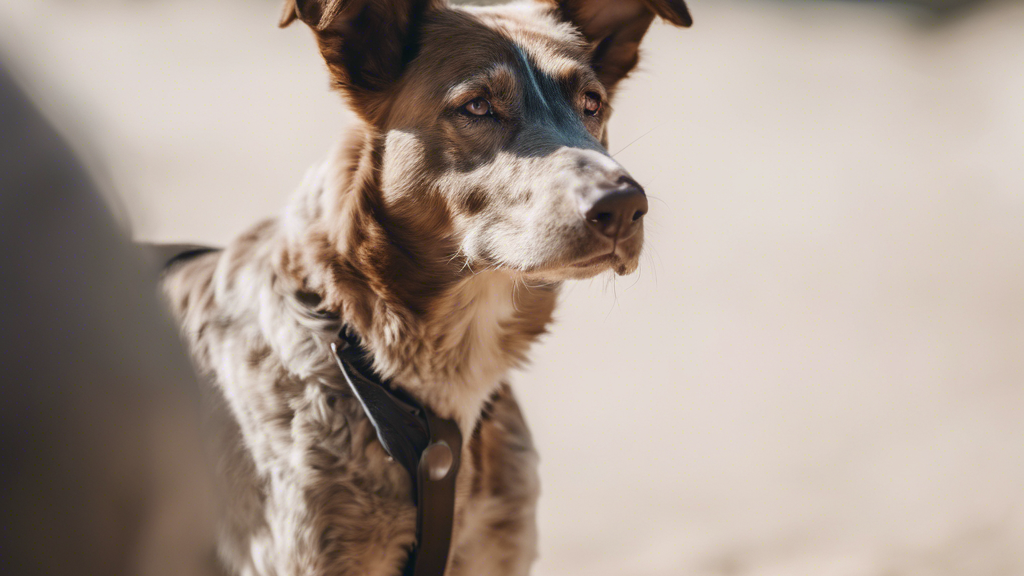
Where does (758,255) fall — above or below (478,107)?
below

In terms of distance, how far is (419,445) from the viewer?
6.21 ft

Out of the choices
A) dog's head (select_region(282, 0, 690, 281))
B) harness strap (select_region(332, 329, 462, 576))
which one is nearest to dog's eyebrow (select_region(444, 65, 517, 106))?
dog's head (select_region(282, 0, 690, 281))

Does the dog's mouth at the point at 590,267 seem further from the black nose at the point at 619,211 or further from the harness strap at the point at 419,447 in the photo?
the harness strap at the point at 419,447

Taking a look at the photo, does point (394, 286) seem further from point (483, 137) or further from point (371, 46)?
point (371, 46)

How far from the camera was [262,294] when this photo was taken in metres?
1.99

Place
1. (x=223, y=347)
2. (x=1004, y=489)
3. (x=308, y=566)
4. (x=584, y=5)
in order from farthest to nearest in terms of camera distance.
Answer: (x=1004, y=489) < (x=584, y=5) < (x=223, y=347) < (x=308, y=566)

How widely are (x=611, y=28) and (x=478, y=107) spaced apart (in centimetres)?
70

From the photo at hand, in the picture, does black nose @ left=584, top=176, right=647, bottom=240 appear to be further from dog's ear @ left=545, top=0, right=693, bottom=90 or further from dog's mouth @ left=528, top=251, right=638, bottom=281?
dog's ear @ left=545, top=0, right=693, bottom=90

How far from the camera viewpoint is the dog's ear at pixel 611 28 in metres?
2.36

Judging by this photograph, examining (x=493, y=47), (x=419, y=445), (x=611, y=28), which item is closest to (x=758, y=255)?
(x=611, y=28)

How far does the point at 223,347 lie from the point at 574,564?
6.71 ft

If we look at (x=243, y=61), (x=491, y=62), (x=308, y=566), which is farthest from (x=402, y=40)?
(x=243, y=61)

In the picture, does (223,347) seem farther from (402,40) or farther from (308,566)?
(402,40)

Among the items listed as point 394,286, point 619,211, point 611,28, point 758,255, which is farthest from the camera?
point 758,255
